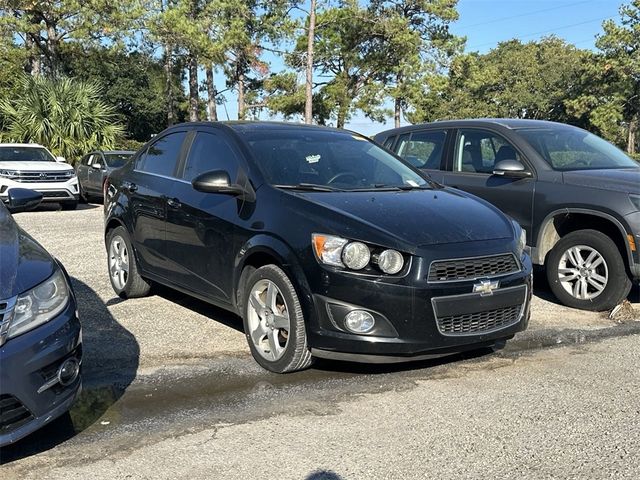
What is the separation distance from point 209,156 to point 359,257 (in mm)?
1913

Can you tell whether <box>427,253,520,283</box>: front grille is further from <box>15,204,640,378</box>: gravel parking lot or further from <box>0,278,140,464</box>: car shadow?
<box>0,278,140,464</box>: car shadow

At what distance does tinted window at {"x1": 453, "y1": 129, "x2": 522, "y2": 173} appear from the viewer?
267 inches

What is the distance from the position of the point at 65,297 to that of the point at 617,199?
183 inches

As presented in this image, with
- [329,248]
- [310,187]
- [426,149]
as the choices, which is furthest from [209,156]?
[426,149]

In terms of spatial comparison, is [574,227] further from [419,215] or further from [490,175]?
[419,215]

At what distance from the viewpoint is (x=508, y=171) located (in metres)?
6.30

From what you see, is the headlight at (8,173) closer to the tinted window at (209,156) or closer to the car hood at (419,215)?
the tinted window at (209,156)

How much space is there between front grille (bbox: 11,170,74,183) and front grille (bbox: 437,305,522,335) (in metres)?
12.7

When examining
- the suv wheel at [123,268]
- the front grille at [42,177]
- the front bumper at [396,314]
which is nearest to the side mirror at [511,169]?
the front bumper at [396,314]

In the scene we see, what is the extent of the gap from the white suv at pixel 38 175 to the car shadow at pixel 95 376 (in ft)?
29.9

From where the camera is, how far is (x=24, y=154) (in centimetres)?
1549

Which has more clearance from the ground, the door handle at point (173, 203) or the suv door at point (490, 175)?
the suv door at point (490, 175)

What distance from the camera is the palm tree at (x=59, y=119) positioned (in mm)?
20688

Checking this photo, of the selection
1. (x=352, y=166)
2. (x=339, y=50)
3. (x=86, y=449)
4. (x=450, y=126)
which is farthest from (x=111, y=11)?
(x=86, y=449)
